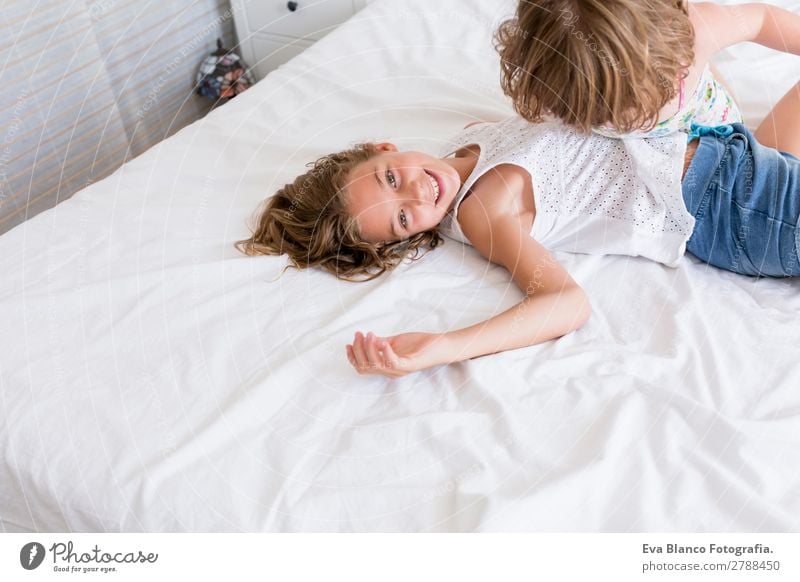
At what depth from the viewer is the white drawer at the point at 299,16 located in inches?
74.1

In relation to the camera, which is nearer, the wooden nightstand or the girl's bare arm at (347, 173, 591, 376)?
the girl's bare arm at (347, 173, 591, 376)

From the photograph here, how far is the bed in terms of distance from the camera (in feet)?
2.30

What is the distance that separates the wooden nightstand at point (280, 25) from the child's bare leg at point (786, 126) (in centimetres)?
107

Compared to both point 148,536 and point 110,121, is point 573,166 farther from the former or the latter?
point 110,121

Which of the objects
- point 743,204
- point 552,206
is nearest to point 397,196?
point 552,206

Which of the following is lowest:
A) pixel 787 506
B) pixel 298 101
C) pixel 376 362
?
pixel 787 506

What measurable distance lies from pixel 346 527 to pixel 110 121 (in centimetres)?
151

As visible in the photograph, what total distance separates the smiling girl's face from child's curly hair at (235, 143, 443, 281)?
0.02 meters

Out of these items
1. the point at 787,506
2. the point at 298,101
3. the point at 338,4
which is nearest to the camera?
the point at 787,506

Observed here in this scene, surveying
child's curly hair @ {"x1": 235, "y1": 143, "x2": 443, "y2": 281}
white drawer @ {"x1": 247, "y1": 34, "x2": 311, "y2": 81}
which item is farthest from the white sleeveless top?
white drawer @ {"x1": 247, "y1": 34, "x2": 311, "y2": 81}

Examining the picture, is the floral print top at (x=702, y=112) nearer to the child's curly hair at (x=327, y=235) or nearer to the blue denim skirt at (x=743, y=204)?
the blue denim skirt at (x=743, y=204)

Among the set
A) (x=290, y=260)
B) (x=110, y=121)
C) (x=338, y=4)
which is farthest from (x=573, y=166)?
(x=110, y=121)

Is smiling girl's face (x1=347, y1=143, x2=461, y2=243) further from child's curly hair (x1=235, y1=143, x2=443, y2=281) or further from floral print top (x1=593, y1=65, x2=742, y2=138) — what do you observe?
floral print top (x1=593, y1=65, x2=742, y2=138)

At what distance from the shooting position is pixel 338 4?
6.12 ft
